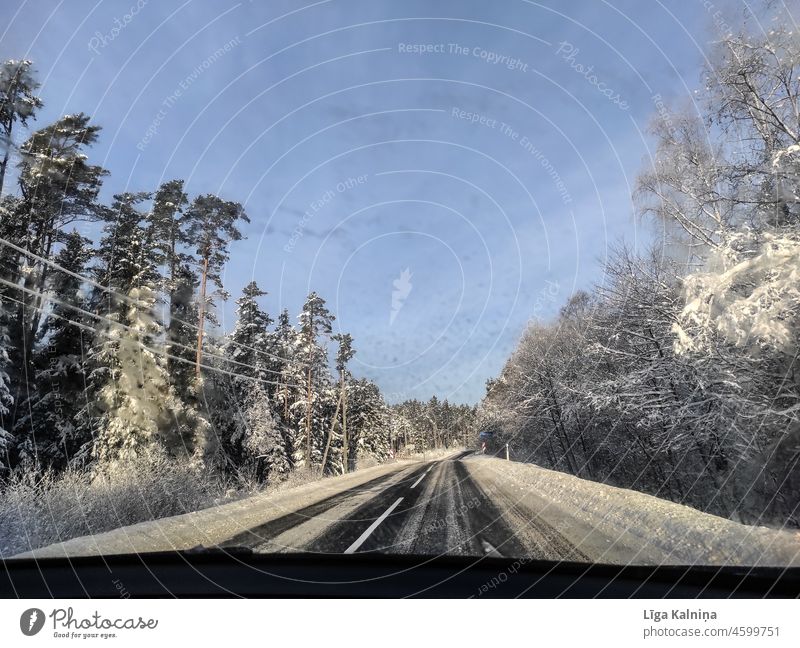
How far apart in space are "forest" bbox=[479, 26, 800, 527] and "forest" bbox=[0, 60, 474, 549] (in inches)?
373

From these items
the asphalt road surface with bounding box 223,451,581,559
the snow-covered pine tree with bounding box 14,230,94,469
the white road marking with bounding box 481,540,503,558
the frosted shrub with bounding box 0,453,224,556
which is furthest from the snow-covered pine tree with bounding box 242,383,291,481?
the white road marking with bounding box 481,540,503,558

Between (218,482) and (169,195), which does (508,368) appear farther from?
(169,195)

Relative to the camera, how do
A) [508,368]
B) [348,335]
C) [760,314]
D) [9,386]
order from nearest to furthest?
[760,314]
[9,386]
[508,368]
[348,335]

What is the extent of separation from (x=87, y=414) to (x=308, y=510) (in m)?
12.5

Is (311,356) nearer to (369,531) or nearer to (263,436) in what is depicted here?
(263,436)

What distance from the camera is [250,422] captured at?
81.5 feet

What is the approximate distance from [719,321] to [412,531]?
18.6 ft

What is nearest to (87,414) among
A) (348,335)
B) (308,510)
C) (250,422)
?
(250,422)

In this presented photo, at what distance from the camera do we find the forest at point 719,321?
6.11 meters

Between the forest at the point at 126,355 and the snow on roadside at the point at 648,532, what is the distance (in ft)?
26.3

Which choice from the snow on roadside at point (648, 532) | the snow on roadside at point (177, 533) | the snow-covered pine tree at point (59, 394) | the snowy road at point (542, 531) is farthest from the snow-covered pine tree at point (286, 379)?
the snow on roadside at point (648, 532)

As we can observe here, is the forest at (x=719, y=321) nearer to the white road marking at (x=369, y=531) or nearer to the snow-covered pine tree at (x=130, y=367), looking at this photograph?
the white road marking at (x=369, y=531)

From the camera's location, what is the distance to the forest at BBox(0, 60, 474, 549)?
9422 millimetres

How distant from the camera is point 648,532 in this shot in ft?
18.9
